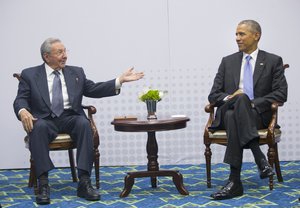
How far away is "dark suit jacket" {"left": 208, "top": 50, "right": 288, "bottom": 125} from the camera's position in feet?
15.7

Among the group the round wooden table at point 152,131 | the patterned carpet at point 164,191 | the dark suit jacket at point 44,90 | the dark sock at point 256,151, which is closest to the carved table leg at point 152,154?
the round wooden table at point 152,131

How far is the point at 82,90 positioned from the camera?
5.07m

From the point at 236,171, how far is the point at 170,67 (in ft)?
6.52

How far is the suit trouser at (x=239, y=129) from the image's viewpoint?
173 inches

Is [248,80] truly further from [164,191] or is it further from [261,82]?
[164,191]

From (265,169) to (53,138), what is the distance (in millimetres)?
1682

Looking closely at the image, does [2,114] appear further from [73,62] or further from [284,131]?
[284,131]

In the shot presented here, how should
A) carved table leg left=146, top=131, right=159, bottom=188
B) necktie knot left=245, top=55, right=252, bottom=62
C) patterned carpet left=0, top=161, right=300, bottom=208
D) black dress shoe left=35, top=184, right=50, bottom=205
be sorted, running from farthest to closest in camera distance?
necktie knot left=245, top=55, right=252, bottom=62, carved table leg left=146, top=131, right=159, bottom=188, black dress shoe left=35, top=184, right=50, bottom=205, patterned carpet left=0, top=161, right=300, bottom=208

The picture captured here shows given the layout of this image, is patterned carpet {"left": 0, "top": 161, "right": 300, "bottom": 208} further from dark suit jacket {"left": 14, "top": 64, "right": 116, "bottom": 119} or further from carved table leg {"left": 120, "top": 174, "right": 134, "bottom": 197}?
dark suit jacket {"left": 14, "top": 64, "right": 116, "bottom": 119}

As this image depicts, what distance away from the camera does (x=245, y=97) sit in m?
4.46

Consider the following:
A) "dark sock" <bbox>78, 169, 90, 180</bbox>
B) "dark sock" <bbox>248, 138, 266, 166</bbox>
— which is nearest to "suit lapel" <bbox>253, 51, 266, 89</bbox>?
"dark sock" <bbox>248, 138, 266, 166</bbox>

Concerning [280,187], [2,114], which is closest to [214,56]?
[280,187]

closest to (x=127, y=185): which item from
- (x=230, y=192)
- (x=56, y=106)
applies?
(x=230, y=192)

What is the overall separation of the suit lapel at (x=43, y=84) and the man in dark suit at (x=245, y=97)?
1378 millimetres
